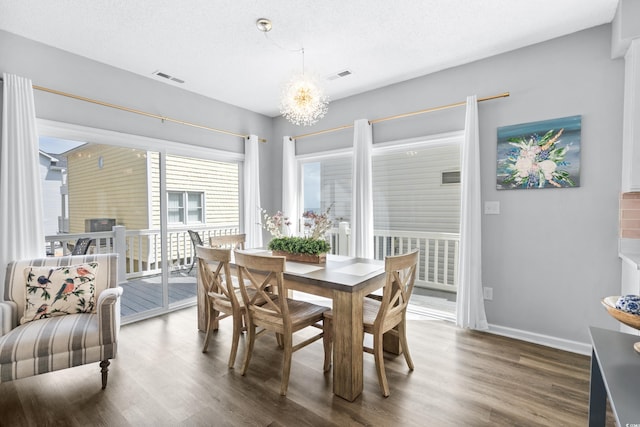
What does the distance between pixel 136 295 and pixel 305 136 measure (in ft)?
10.6

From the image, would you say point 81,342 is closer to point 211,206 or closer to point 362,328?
point 362,328

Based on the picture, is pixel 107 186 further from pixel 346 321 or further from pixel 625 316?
pixel 625 316

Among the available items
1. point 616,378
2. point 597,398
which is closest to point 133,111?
point 616,378

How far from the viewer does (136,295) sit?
4000mm

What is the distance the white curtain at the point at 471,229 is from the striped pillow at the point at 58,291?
133 inches

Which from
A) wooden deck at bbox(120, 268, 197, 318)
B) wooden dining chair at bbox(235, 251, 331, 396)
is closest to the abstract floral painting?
wooden dining chair at bbox(235, 251, 331, 396)

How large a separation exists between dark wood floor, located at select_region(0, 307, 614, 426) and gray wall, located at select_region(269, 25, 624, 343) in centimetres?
40

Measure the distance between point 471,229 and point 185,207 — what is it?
444cm

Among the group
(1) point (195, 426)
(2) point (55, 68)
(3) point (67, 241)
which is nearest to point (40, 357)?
(1) point (195, 426)

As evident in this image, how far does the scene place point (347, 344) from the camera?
77.1 inches

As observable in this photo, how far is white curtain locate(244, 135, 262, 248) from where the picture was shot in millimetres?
4445

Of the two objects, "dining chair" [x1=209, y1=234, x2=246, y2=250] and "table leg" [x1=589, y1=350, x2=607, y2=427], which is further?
"dining chair" [x1=209, y1=234, x2=246, y2=250]

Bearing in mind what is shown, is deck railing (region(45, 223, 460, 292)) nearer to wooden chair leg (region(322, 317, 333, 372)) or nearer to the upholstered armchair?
the upholstered armchair

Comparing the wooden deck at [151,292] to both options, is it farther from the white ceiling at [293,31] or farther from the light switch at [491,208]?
the light switch at [491,208]
